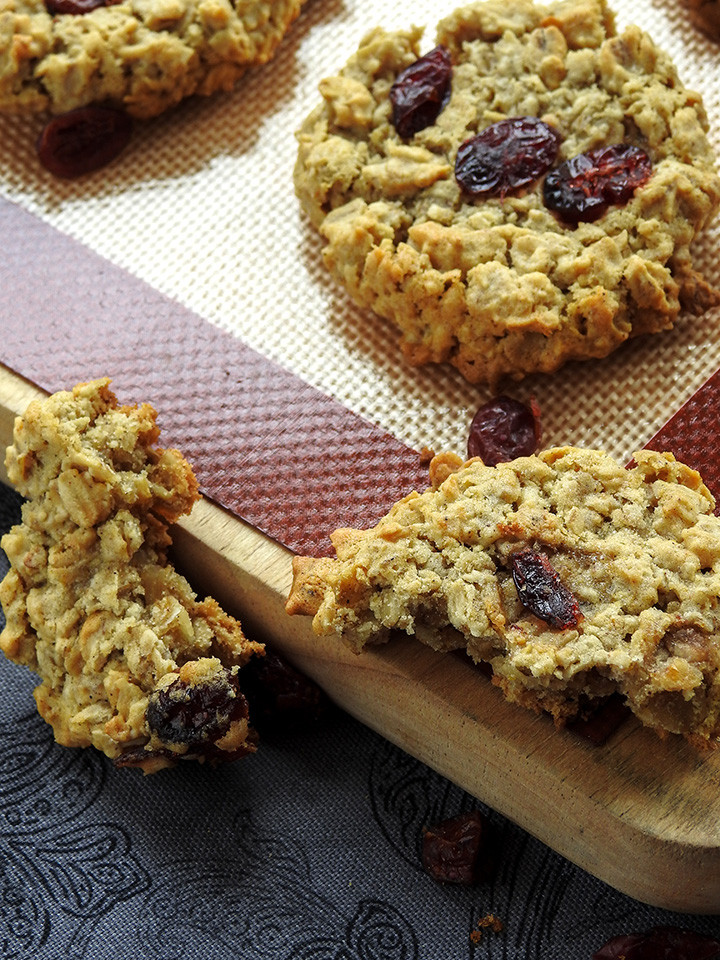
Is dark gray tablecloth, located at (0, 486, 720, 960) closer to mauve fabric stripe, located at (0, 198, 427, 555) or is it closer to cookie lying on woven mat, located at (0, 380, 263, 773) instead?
cookie lying on woven mat, located at (0, 380, 263, 773)

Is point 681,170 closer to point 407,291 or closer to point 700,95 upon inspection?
point 700,95

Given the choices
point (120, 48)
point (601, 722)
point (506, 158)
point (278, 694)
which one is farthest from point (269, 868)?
point (120, 48)

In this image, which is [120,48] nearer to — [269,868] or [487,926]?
[269,868]

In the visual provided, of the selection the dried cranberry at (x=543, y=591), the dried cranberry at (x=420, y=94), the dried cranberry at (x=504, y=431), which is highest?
the dried cranberry at (x=420, y=94)

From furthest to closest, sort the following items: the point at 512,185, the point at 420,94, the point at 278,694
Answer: the point at 420,94 < the point at 512,185 < the point at 278,694

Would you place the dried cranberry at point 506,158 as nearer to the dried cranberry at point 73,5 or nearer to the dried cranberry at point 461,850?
the dried cranberry at point 73,5

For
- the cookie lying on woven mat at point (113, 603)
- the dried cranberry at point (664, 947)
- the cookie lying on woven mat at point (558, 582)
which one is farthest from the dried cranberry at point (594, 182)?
the dried cranberry at point (664, 947)

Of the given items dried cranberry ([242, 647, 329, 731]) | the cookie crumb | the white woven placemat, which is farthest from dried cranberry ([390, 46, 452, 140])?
the cookie crumb
